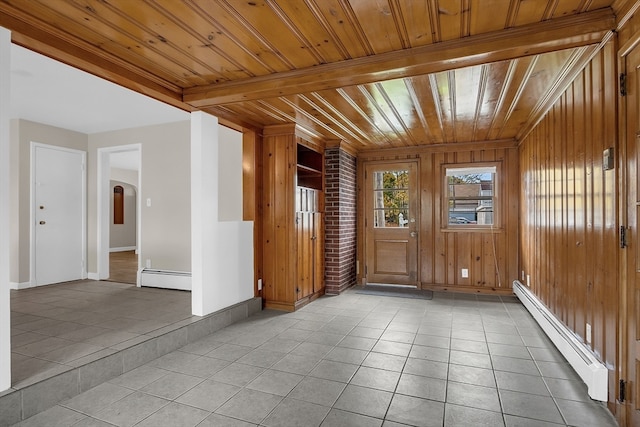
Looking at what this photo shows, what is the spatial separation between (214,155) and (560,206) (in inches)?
130

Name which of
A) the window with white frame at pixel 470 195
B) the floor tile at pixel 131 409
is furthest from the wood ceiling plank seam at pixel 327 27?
the window with white frame at pixel 470 195

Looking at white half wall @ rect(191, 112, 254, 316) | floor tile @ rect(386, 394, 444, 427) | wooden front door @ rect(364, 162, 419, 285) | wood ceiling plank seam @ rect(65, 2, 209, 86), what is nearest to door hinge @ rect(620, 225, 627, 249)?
floor tile @ rect(386, 394, 444, 427)

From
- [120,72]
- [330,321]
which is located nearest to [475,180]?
[330,321]

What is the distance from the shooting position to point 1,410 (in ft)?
5.88

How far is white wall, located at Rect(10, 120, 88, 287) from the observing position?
448 cm

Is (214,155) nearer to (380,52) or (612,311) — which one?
(380,52)

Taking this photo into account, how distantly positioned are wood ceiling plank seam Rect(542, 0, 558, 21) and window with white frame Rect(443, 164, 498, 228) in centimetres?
336

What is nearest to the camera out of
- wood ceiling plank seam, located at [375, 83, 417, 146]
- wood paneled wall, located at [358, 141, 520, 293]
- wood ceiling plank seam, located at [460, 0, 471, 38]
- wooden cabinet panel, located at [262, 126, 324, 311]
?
wood ceiling plank seam, located at [460, 0, 471, 38]

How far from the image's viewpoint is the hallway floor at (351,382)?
1.92 metres

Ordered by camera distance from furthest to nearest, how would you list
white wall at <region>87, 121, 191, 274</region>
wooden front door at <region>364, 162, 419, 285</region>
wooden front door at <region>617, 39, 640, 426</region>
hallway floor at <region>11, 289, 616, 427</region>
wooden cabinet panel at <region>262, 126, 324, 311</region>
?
wooden front door at <region>364, 162, 419, 285</region> < white wall at <region>87, 121, 191, 274</region> < wooden cabinet panel at <region>262, 126, 324, 311</region> < hallway floor at <region>11, 289, 616, 427</region> < wooden front door at <region>617, 39, 640, 426</region>

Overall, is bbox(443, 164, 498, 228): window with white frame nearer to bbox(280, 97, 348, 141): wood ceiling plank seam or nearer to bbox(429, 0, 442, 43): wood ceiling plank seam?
bbox(280, 97, 348, 141): wood ceiling plank seam

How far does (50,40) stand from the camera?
2.09m

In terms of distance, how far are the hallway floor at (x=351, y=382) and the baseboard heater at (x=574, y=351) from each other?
0.08 m

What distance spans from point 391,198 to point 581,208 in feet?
10.7
